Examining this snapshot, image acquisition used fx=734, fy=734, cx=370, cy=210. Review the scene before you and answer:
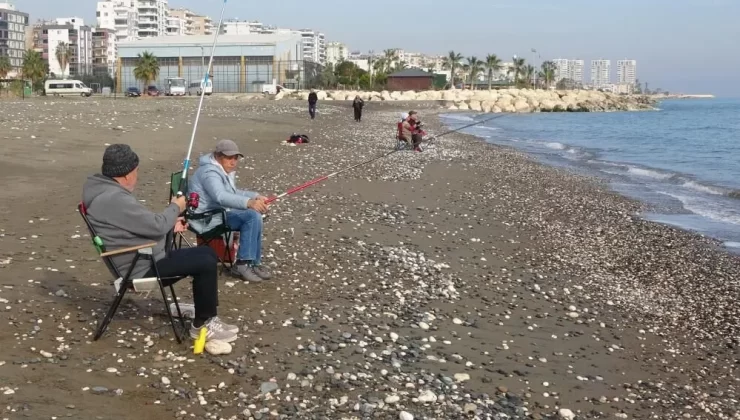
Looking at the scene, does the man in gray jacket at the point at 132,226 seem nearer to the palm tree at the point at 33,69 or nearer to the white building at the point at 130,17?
the palm tree at the point at 33,69

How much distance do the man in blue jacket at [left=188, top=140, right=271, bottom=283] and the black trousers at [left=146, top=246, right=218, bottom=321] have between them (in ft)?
4.26

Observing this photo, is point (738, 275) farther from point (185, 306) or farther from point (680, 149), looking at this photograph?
point (680, 149)

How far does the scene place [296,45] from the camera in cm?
11250

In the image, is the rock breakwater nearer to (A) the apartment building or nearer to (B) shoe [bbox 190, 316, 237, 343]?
(B) shoe [bbox 190, 316, 237, 343]

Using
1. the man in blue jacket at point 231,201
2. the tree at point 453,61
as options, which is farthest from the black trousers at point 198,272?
the tree at point 453,61

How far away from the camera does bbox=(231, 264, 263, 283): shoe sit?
704 cm

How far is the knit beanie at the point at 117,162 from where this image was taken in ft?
16.6

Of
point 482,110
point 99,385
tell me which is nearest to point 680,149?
point 99,385

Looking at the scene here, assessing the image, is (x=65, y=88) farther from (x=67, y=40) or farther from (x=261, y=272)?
(x=67, y=40)

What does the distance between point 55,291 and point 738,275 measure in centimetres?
804

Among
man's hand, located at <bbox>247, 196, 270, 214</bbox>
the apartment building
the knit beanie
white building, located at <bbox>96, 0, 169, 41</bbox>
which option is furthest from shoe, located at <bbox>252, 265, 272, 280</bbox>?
white building, located at <bbox>96, 0, 169, 41</bbox>

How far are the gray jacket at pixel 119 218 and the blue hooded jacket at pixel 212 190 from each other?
1.54 metres

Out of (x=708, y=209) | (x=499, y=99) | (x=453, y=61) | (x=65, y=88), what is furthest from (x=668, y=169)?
(x=453, y=61)

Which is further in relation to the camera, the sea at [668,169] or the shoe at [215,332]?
the sea at [668,169]
